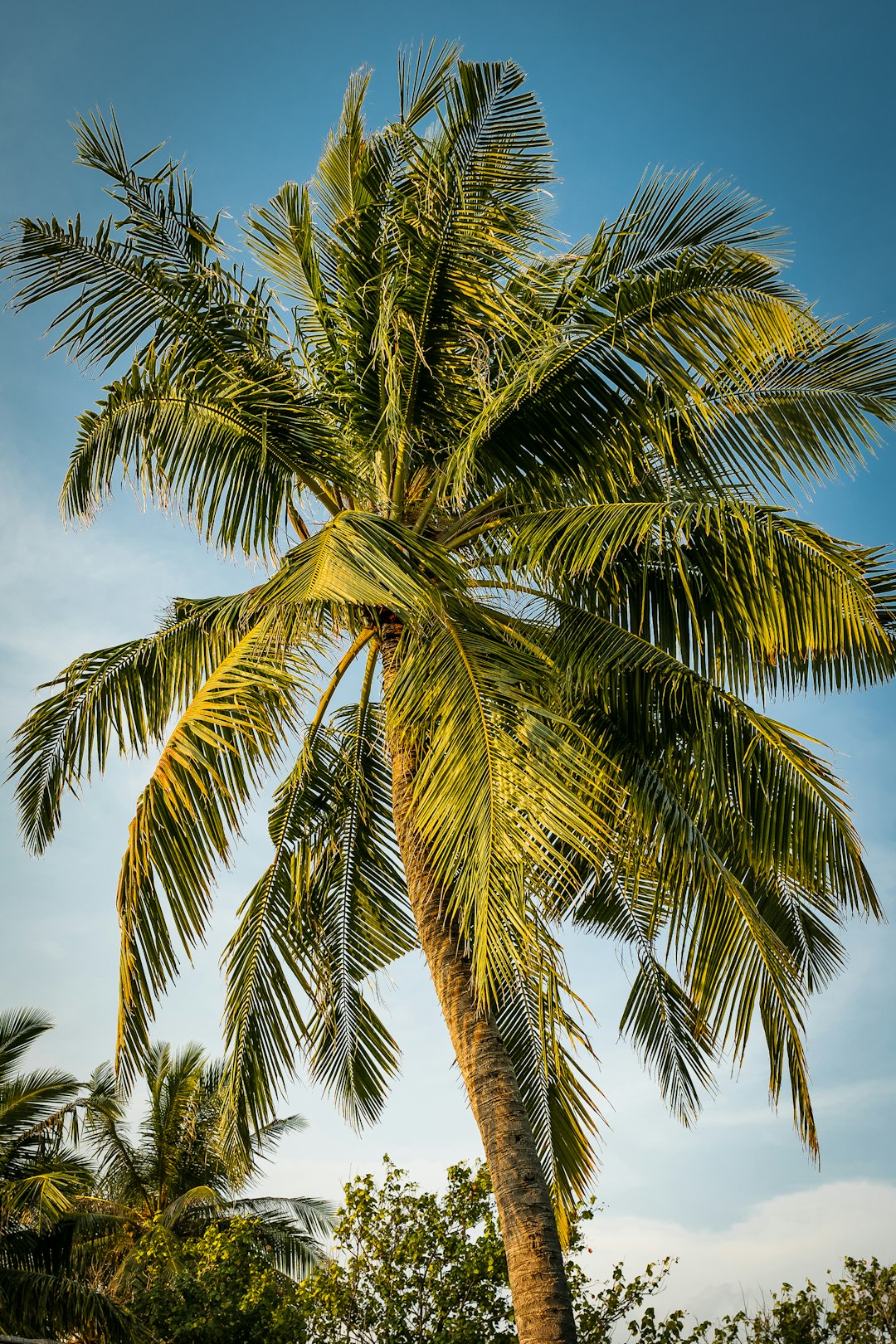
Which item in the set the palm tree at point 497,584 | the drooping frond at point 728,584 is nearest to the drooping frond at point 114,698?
the palm tree at point 497,584

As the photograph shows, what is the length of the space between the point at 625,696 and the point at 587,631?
485 mm

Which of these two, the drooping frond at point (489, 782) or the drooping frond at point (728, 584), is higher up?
the drooping frond at point (728, 584)

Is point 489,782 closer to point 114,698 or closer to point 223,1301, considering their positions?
point 114,698

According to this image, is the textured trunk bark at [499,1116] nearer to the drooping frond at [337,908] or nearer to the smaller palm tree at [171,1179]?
the drooping frond at [337,908]

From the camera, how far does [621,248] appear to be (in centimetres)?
674

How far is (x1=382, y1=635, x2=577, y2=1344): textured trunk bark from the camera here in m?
5.54

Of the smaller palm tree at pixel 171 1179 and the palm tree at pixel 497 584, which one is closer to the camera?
the palm tree at pixel 497 584

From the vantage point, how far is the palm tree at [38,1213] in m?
11.4

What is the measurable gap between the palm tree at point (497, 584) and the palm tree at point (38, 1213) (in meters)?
6.01

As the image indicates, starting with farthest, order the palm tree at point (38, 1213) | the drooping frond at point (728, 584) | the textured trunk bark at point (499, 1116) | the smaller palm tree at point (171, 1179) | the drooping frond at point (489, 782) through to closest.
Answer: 1. the smaller palm tree at point (171, 1179)
2. the palm tree at point (38, 1213)
3. the drooping frond at point (728, 584)
4. the textured trunk bark at point (499, 1116)
5. the drooping frond at point (489, 782)

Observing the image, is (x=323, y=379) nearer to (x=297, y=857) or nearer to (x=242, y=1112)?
(x=297, y=857)

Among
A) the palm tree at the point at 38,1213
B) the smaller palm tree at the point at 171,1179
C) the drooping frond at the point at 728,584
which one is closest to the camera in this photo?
the drooping frond at the point at 728,584

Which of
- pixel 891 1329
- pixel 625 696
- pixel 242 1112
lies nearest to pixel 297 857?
pixel 242 1112

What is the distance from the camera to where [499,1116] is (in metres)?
5.93
